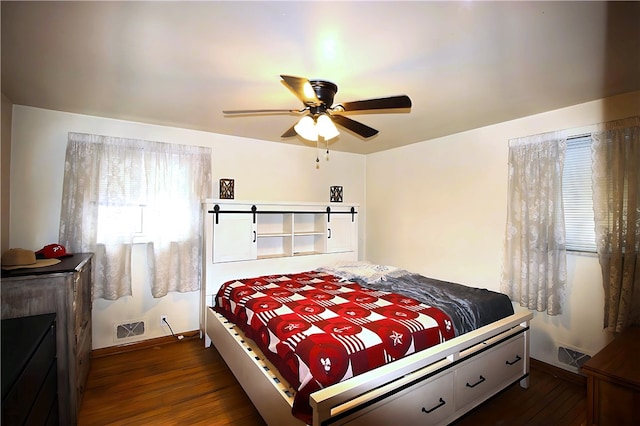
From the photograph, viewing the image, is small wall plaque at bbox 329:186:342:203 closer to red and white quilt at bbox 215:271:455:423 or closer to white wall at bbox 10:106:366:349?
white wall at bbox 10:106:366:349

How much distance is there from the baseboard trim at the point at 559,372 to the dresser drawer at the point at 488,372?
1.65ft

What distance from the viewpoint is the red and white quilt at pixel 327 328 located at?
156 cm

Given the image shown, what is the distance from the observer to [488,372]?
6.98 ft

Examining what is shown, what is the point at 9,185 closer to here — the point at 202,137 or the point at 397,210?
the point at 202,137

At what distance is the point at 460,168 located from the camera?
3.38 metres

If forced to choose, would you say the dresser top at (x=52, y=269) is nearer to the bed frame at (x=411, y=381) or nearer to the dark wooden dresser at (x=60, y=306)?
the dark wooden dresser at (x=60, y=306)

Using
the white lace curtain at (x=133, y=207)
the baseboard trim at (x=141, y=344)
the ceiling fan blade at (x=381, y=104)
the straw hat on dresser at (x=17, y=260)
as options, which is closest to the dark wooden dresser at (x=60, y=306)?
the straw hat on dresser at (x=17, y=260)

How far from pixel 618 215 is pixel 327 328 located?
7.75 feet

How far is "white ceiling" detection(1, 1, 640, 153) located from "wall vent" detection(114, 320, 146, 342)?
2.14 m

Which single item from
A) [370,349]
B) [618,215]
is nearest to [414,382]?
[370,349]

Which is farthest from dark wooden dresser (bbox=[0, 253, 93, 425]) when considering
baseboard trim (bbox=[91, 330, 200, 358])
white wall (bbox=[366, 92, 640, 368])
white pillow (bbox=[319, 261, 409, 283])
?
white wall (bbox=[366, 92, 640, 368])

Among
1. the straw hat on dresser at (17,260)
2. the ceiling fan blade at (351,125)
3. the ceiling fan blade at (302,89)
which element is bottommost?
the straw hat on dresser at (17,260)

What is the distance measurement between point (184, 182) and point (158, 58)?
65.3 inches

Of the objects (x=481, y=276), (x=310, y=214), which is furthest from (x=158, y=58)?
(x=481, y=276)
